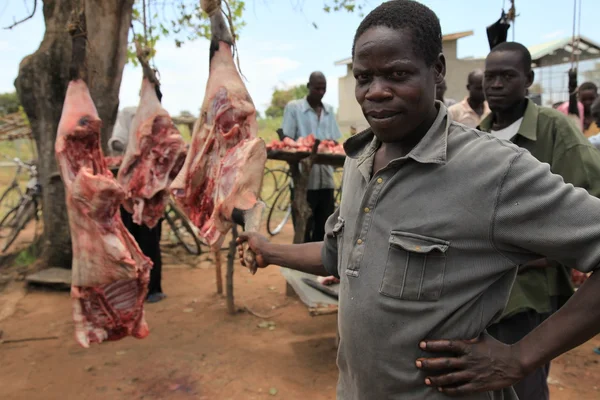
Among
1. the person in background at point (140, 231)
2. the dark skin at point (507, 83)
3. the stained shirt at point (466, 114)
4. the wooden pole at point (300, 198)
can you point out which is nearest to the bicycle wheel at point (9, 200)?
the person in background at point (140, 231)

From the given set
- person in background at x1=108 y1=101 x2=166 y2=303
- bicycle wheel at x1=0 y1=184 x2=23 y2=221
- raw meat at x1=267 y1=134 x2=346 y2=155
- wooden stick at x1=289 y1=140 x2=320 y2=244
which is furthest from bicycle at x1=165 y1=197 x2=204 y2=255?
raw meat at x1=267 y1=134 x2=346 y2=155

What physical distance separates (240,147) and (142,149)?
3.88 ft

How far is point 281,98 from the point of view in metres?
26.8

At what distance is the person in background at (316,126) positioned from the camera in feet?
19.7

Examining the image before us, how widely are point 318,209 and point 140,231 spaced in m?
2.39

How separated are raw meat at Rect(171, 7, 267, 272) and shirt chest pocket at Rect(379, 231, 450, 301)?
1.20 metres

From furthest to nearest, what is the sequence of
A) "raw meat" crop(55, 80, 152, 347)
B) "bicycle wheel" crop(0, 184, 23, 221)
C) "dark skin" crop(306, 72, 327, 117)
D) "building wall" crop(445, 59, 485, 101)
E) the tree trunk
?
"building wall" crop(445, 59, 485, 101) → "bicycle wheel" crop(0, 184, 23, 221) → "dark skin" crop(306, 72, 327, 117) → the tree trunk → "raw meat" crop(55, 80, 152, 347)

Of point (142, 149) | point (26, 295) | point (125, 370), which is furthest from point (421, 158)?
point (26, 295)

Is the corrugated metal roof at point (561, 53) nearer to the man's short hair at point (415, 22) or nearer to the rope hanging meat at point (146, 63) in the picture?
the rope hanging meat at point (146, 63)

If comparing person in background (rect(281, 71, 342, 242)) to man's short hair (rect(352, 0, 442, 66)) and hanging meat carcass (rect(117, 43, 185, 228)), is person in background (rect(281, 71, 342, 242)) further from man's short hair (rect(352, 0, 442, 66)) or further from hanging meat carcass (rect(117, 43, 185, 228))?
man's short hair (rect(352, 0, 442, 66))

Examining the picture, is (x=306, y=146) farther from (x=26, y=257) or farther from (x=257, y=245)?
(x=26, y=257)

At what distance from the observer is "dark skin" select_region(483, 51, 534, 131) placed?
243cm

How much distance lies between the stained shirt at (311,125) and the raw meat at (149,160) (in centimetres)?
281

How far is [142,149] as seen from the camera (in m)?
3.31
